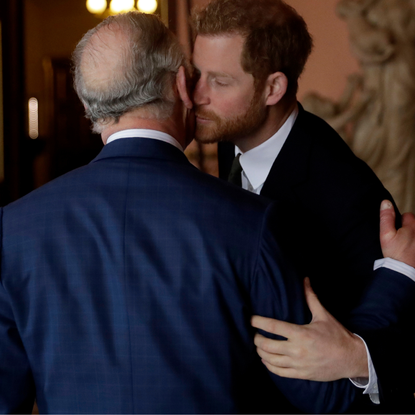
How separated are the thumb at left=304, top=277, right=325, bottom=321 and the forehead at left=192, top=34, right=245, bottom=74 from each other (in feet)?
2.64

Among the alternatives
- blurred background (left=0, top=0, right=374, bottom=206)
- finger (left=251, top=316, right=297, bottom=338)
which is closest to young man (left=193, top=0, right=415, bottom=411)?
finger (left=251, top=316, right=297, bottom=338)

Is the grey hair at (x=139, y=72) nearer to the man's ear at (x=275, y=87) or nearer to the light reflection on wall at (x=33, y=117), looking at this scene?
the man's ear at (x=275, y=87)

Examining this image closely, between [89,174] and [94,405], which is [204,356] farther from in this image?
[89,174]

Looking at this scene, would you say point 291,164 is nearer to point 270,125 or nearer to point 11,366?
point 270,125

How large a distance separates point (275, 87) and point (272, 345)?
0.92 m

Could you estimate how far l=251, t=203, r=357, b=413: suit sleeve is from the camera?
115cm

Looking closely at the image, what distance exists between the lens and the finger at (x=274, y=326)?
1169 millimetres

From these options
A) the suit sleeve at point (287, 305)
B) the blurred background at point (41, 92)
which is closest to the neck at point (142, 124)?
the suit sleeve at point (287, 305)

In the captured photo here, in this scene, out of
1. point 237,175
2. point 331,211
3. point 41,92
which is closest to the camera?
point 331,211

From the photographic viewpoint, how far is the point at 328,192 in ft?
5.40

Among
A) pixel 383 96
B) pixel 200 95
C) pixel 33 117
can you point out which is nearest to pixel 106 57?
pixel 200 95

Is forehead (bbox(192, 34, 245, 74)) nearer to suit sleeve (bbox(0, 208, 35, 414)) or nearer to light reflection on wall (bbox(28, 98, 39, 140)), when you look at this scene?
suit sleeve (bbox(0, 208, 35, 414))

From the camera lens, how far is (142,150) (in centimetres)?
120

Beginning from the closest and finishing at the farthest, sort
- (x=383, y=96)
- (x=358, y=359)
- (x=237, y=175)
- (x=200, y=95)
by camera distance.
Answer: (x=358, y=359) → (x=200, y=95) → (x=237, y=175) → (x=383, y=96)
